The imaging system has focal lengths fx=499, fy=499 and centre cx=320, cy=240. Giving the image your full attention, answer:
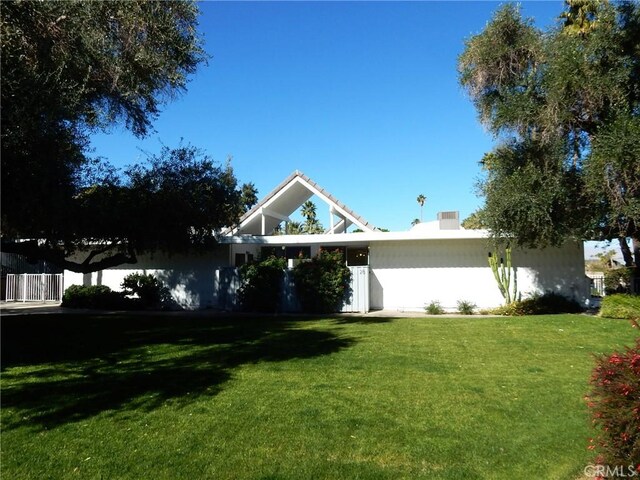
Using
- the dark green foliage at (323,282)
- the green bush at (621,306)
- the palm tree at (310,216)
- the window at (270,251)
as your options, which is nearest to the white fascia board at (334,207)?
the dark green foliage at (323,282)

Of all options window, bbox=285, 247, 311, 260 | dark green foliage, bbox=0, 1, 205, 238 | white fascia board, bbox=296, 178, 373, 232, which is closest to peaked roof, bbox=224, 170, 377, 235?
white fascia board, bbox=296, 178, 373, 232

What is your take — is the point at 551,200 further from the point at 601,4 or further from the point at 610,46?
the point at 601,4

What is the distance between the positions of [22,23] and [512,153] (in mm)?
12805

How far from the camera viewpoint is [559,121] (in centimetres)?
1337

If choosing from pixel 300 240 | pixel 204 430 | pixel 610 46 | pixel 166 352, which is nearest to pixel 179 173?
pixel 300 240

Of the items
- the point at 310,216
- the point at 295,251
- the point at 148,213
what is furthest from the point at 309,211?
the point at 148,213

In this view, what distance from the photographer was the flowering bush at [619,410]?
3.27 m

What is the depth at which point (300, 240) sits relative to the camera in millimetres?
18797

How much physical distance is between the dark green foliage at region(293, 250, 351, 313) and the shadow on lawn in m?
2.72

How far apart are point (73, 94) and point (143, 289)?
40.7 feet

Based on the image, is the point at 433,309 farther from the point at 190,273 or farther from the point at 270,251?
the point at 190,273

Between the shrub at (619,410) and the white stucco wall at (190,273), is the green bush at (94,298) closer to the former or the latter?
the white stucco wall at (190,273)

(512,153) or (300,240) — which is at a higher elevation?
(512,153)

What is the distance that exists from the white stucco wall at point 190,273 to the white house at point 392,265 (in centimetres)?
4
